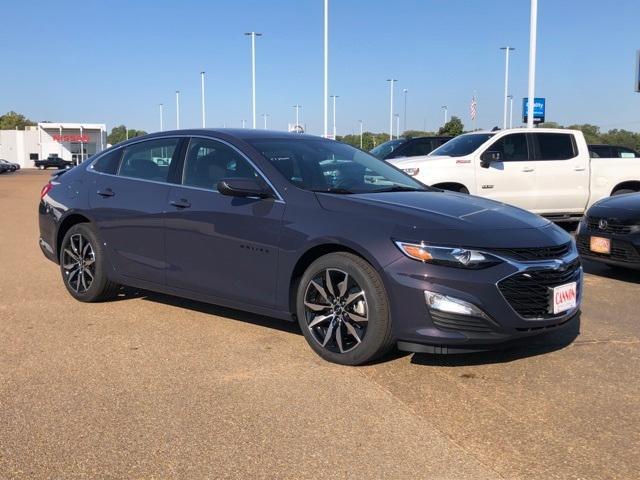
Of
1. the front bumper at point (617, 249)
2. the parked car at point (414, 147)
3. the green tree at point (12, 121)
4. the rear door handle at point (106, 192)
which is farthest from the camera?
the green tree at point (12, 121)

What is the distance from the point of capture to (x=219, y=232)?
4.84 metres

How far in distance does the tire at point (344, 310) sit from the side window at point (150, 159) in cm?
A: 179

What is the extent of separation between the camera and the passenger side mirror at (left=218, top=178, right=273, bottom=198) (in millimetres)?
4617

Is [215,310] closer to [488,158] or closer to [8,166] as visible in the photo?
[488,158]

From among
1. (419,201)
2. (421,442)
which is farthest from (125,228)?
(421,442)

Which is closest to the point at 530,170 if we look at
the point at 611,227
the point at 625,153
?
the point at 611,227

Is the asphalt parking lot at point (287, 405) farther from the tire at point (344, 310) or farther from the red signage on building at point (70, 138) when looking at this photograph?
the red signage on building at point (70, 138)

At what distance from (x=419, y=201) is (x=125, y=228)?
2.55 m

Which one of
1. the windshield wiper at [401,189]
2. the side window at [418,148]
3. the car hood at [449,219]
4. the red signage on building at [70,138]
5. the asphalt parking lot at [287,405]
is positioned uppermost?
the red signage on building at [70,138]

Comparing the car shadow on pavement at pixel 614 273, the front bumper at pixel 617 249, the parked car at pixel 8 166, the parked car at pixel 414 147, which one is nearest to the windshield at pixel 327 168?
the front bumper at pixel 617 249

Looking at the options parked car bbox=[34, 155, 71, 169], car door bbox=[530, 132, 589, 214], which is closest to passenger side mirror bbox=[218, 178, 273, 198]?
car door bbox=[530, 132, 589, 214]

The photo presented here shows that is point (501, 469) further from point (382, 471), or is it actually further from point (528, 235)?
point (528, 235)

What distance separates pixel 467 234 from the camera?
3994 mm

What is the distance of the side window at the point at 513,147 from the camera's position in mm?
10898
